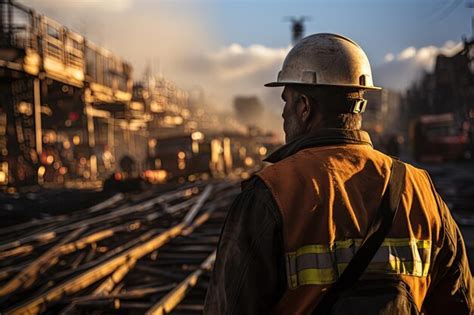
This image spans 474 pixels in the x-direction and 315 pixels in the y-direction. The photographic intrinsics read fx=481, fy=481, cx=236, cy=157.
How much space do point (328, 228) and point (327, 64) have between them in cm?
72

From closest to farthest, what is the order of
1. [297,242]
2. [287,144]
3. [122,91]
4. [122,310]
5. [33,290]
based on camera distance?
[297,242] < [287,144] < [122,310] < [33,290] < [122,91]

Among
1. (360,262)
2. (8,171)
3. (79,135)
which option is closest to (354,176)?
(360,262)

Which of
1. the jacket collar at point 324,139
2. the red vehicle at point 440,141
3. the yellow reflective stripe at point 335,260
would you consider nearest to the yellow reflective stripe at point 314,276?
the yellow reflective stripe at point 335,260

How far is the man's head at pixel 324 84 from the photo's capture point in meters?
1.95

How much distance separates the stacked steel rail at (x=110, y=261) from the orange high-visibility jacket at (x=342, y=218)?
3.45 meters

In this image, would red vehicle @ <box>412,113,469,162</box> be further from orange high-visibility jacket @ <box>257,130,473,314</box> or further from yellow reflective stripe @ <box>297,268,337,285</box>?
yellow reflective stripe @ <box>297,268,337,285</box>

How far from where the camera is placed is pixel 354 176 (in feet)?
5.87

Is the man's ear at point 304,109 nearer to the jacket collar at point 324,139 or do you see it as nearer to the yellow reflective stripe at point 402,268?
the jacket collar at point 324,139

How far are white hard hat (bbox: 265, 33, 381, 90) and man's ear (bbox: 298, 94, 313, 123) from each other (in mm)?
75

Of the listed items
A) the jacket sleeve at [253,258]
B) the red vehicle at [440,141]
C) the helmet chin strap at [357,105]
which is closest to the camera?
the jacket sleeve at [253,258]

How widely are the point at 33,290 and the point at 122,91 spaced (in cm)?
2411

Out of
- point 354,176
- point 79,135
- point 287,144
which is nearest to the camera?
point 354,176

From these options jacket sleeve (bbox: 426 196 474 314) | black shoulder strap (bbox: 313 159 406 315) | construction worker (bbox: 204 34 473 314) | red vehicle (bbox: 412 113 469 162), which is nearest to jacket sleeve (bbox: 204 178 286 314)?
construction worker (bbox: 204 34 473 314)

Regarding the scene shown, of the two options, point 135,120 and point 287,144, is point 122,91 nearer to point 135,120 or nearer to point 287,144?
point 135,120
